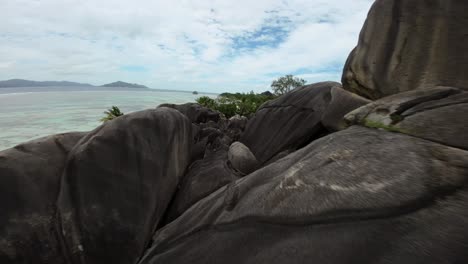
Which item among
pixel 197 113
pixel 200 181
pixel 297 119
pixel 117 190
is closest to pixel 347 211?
pixel 117 190

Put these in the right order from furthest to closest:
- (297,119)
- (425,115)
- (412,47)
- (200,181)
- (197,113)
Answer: (197,113) → (297,119) → (200,181) → (412,47) → (425,115)

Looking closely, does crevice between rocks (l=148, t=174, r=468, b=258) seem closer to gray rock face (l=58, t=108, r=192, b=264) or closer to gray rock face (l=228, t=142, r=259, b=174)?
gray rock face (l=58, t=108, r=192, b=264)

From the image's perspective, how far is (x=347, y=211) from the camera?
2.13 meters

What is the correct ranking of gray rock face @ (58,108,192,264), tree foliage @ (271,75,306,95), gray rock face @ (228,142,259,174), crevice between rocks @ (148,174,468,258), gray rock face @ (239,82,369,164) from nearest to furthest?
crevice between rocks @ (148,174,468,258) → gray rock face @ (58,108,192,264) → gray rock face @ (239,82,369,164) → gray rock face @ (228,142,259,174) → tree foliage @ (271,75,306,95)

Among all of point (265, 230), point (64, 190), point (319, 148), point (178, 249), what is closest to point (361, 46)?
point (319, 148)

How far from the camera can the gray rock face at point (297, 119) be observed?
509 centimetres

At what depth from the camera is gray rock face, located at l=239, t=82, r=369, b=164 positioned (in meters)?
5.09

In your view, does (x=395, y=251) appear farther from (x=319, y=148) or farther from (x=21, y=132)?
(x=21, y=132)

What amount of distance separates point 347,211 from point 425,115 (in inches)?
57.6

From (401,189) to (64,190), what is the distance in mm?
3680

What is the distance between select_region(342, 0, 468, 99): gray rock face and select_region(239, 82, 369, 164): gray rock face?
0.59 meters

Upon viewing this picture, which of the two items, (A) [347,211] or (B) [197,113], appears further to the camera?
(B) [197,113]

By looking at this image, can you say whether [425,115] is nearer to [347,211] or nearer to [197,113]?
[347,211]

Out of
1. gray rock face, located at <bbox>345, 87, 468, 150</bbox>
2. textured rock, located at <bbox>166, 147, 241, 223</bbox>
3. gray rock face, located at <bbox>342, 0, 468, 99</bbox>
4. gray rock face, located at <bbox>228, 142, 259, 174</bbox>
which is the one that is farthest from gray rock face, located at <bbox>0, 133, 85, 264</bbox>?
gray rock face, located at <bbox>342, 0, 468, 99</bbox>
